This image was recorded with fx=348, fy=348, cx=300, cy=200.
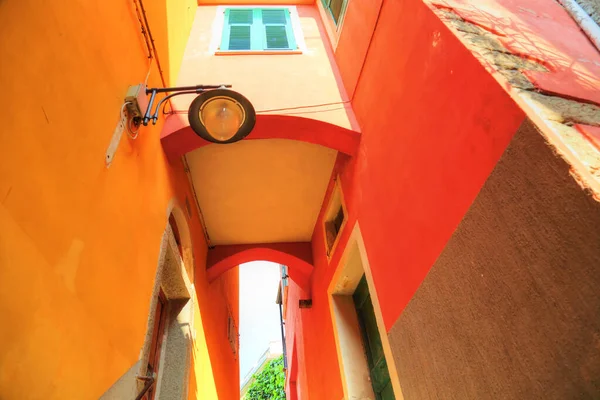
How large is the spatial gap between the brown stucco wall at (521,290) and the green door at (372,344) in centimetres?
159

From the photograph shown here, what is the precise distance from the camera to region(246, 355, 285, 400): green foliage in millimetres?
13453

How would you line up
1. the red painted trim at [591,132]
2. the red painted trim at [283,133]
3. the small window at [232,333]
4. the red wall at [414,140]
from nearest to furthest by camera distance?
the red painted trim at [591,132]
the red wall at [414,140]
the red painted trim at [283,133]
the small window at [232,333]

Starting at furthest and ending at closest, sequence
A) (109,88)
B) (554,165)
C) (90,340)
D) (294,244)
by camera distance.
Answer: (294,244), (109,88), (90,340), (554,165)

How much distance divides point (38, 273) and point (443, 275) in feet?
6.56

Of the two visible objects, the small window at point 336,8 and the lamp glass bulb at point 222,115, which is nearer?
the lamp glass bulb at point 222,115

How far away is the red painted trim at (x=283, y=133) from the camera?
11.7ft

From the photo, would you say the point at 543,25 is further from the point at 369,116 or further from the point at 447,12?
the point at 369,116

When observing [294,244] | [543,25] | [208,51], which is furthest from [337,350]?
[208,51]

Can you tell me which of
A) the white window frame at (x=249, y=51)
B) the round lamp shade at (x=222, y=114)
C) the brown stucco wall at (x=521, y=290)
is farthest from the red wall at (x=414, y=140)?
the round lamp shade at (x=222, y=114)

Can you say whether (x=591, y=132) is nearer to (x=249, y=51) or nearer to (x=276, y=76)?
(x=276, y=76)

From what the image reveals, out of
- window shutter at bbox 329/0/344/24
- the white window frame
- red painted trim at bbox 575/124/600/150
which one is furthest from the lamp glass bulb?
window shutter at bbox 329/0/344/24

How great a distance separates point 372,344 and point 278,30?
470 cm

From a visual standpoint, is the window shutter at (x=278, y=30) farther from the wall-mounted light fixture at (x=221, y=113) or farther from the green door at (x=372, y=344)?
the green door at (x=372, y=344)

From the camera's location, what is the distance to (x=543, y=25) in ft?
8.28
